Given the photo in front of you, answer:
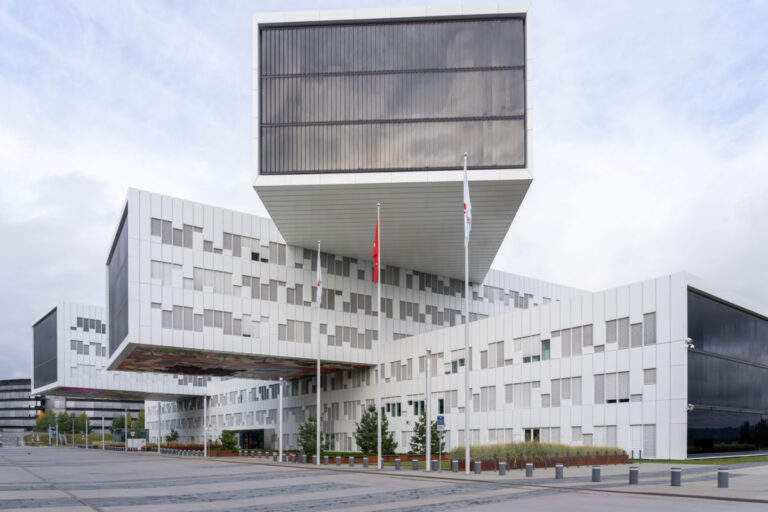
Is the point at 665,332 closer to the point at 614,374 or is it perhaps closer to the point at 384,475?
the point at 614,374

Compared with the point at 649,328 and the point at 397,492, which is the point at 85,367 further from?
the point at 397,492

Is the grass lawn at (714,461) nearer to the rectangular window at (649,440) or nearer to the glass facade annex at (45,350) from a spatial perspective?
the rectangular window at (649,440)

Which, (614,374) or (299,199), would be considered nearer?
(614,374)

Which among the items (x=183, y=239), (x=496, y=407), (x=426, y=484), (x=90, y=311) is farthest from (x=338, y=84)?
(x=90, y=311)

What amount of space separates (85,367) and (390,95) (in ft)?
265

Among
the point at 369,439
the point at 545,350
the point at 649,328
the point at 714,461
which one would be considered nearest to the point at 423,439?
the point at 369,439

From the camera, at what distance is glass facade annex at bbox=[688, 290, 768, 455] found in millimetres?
44594

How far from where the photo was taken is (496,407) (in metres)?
56.6

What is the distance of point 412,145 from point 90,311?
84050 millimetres

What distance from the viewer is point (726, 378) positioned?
158 ft

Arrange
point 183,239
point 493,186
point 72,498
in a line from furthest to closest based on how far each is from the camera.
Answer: point 183,239 < point 493,186 < point 72,498

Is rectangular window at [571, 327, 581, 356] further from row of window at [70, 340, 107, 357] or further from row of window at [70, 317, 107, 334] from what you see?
row of window at [70, 317, 107, 334]

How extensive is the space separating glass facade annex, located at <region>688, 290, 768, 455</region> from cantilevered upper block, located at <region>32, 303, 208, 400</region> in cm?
8580

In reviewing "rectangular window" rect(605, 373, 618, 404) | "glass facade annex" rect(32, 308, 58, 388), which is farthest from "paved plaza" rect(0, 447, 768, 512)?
"glass facade annex" rect(32, 308, 58, 388)
